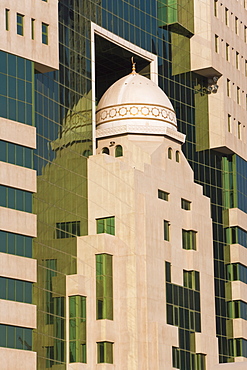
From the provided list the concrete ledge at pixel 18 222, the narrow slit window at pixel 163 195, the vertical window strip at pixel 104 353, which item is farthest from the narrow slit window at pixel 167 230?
the concrete ledge at pixel 18 222

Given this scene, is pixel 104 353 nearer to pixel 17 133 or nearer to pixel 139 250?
pixel 139 250

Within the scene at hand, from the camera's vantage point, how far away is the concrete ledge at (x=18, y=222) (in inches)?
2694

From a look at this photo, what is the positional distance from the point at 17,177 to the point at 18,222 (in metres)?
2.81

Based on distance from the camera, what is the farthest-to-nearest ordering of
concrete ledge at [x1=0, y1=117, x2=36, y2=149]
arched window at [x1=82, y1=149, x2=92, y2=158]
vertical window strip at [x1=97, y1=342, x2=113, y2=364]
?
arched window at [x1=82, y1=149, x2=92, y2=158] < vertical window strip at [x1=97, y1=342, x2=113, y2=364] < concrete ledge at [x1=0, y1=117, x2=36, y2=149]

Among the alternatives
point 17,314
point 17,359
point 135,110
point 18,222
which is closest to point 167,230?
point 135,110

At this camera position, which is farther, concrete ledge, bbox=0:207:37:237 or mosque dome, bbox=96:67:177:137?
mosque dome, bbox=96:67:177:137

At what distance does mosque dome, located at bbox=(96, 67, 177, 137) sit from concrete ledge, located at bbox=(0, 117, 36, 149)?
43.1ft

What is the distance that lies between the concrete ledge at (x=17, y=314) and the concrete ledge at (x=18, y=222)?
14.7 ft

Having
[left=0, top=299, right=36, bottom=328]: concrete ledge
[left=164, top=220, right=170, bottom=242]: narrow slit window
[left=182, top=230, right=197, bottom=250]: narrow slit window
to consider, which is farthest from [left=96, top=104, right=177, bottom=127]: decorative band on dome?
[left=0, top=299, right=36, bottom=328]: concrete ledge

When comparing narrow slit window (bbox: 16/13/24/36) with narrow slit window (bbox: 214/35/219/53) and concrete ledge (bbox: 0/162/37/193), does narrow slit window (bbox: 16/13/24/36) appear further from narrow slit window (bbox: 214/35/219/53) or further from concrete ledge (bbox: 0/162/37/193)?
narrow slit window (bbox: 214/35/219/53)

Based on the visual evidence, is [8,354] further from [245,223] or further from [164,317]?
[245,223]

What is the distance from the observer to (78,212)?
78.3m

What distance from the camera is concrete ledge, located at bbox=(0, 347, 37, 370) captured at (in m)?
66.2

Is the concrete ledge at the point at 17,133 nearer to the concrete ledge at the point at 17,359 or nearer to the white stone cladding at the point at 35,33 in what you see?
the white stone cladding at the point at 35,33
